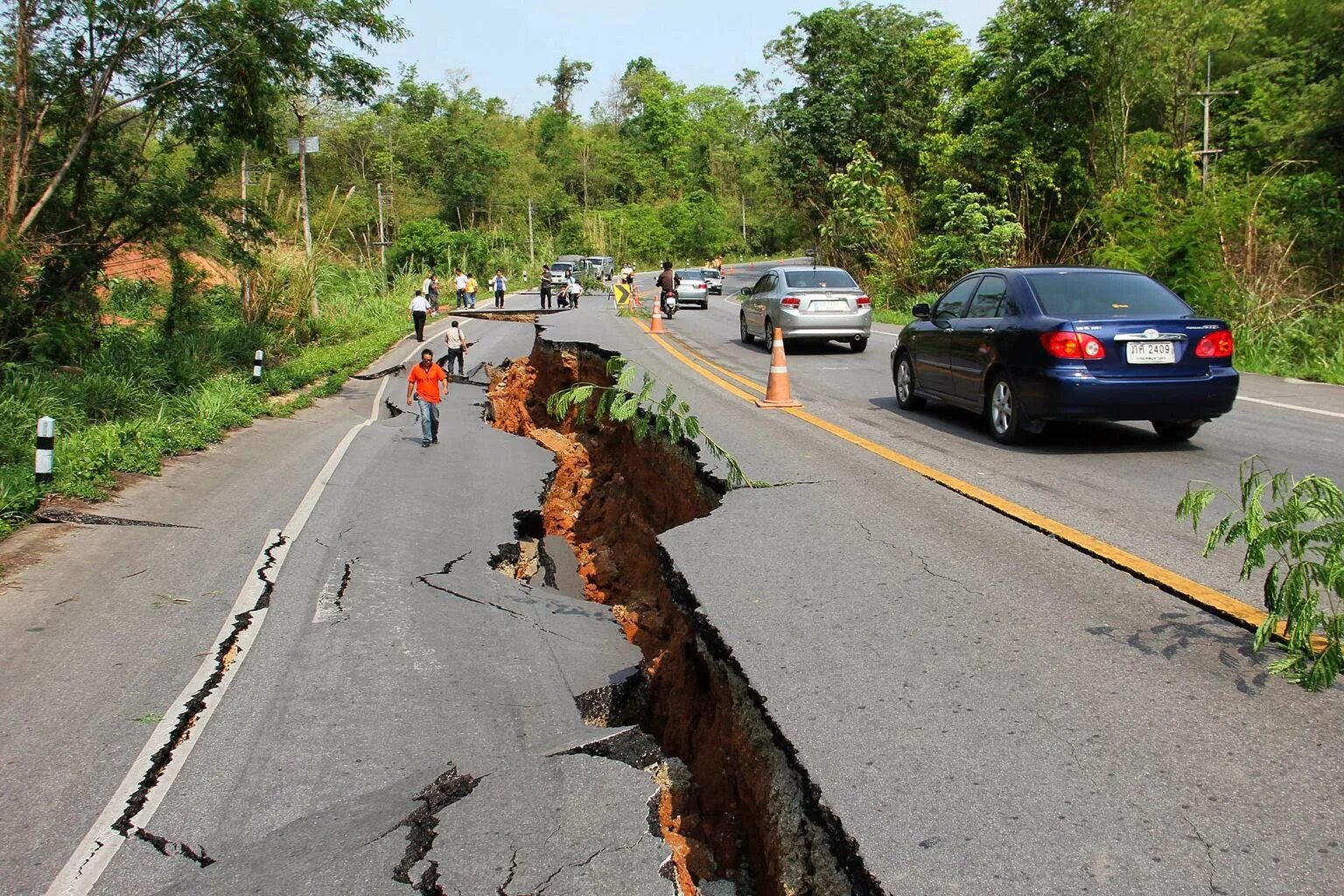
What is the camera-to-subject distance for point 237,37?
15727 mm

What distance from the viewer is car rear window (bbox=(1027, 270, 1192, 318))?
847 centimetres

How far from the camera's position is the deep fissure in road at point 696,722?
130 inches

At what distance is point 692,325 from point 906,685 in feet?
83.3

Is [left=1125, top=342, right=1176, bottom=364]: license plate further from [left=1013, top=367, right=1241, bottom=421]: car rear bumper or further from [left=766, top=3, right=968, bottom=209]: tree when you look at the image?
[left=766, top=3, right=968, bottom=209]: tree

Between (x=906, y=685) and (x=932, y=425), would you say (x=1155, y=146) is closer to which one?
(x=932, y=425)

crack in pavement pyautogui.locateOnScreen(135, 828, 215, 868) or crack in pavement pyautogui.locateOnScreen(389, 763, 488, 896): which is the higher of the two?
crack in pavement pyautogui.locateOnScreen(389, 763, 488, 896)

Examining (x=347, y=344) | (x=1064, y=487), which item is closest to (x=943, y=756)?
(x=1064, y=487)

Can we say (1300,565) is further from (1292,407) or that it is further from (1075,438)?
(1292,407)

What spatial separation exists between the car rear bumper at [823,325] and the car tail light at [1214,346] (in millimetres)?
10366

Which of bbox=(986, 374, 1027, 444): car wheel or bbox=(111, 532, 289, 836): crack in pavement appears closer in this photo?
bbox=(111, 532, 289, 836): crack in pavement

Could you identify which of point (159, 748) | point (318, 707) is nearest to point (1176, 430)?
point (318, 707)

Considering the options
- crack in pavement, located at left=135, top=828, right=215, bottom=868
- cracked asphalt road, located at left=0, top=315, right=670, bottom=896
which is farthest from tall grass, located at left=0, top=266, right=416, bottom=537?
crack in pavement, located at left=135, top=828, right=215, bottom=868

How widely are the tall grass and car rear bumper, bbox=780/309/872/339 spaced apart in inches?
341

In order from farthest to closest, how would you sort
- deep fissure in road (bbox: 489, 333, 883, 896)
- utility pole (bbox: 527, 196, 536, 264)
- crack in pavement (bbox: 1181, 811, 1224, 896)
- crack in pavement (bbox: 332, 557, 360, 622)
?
1. utility pole (bbox: 527, 196, 536, 264)
2. crack in pavement (bbox: 332, 557, 360, 622)
3. deep fissure in road (bbox: 489, 333, 883, 896)
4. crack in pavement (bbox: 1181, 811, 1224, 896)
